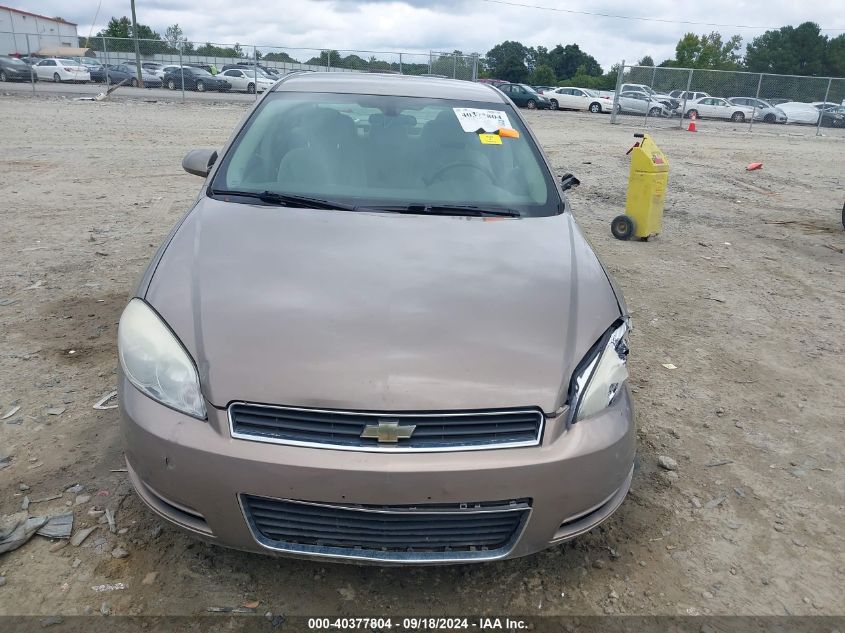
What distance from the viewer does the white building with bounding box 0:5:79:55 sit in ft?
93.5

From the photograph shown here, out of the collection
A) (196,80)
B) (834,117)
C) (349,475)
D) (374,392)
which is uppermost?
(196,80)

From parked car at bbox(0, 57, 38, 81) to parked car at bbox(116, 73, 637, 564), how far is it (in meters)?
31.9

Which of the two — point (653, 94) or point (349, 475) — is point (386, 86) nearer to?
point (349, 475)

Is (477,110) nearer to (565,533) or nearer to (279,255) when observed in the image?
(279,255)

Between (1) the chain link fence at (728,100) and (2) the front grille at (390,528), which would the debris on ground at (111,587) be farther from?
(1) the chain link fence at (728,100)

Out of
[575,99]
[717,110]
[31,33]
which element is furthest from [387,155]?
[31,33]

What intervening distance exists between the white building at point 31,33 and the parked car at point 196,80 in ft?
15.3

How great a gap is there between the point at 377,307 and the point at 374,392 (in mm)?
400

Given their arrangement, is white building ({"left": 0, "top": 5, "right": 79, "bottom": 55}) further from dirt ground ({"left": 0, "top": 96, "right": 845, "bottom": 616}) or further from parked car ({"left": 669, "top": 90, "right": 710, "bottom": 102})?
dirt ground ({"left": 0, "top": 96, "right": 845, "bottom": 616})

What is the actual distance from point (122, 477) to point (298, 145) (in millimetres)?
1804

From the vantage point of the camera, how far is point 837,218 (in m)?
9.02

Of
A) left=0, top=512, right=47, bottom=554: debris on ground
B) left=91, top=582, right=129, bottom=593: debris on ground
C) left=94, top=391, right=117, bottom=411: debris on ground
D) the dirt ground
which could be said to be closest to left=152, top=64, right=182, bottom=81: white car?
the dirt ground

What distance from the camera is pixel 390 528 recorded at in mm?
2033

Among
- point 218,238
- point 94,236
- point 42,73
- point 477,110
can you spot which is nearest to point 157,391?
point 218,238
